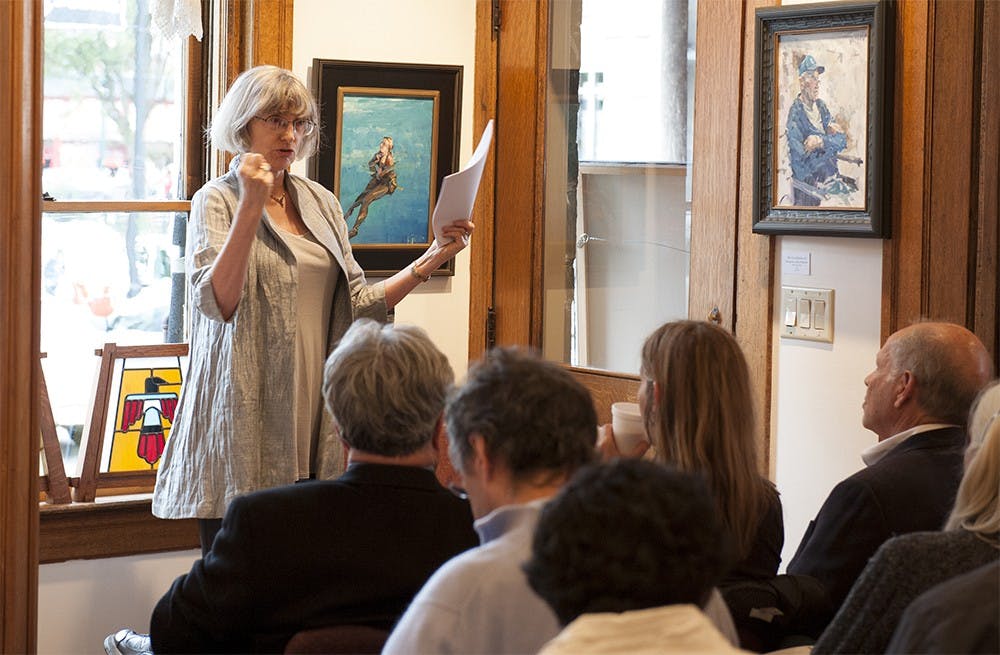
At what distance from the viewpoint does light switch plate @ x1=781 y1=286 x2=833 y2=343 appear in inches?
130

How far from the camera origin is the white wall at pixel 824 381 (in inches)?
127

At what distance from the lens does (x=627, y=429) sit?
2307 millimetres

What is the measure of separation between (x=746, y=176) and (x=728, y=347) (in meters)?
1.50

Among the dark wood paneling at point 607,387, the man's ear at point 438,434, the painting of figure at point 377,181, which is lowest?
the dark wood paneling at point 607,387

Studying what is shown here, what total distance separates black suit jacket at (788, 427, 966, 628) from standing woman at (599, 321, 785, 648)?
6.2 inches

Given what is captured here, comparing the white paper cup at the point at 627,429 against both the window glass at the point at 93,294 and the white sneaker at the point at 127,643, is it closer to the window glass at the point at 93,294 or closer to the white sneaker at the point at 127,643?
the white sneaker at the point at 127,643

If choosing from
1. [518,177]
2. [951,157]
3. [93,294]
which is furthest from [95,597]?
[951,157]

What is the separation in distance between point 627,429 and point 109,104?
1.99 meters

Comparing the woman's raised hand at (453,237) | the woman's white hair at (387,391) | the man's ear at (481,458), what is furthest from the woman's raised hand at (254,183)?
the man's ear at (481,458)

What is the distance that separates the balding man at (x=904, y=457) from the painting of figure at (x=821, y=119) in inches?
31.3

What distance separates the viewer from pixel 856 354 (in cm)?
325

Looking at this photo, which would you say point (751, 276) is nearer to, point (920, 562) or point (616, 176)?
point (616, 176)

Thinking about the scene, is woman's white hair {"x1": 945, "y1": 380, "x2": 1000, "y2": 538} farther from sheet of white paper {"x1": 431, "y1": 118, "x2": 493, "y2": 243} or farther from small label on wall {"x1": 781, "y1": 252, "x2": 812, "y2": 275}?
small label on wall {"x1": 781, "y1": 252, "x2": 812, "y2": 275}

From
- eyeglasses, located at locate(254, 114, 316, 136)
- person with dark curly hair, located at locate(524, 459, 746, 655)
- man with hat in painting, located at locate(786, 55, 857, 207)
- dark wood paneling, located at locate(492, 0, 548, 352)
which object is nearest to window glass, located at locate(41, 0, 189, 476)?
eyeglasses, located at locate(254, 114, 316, 136)
